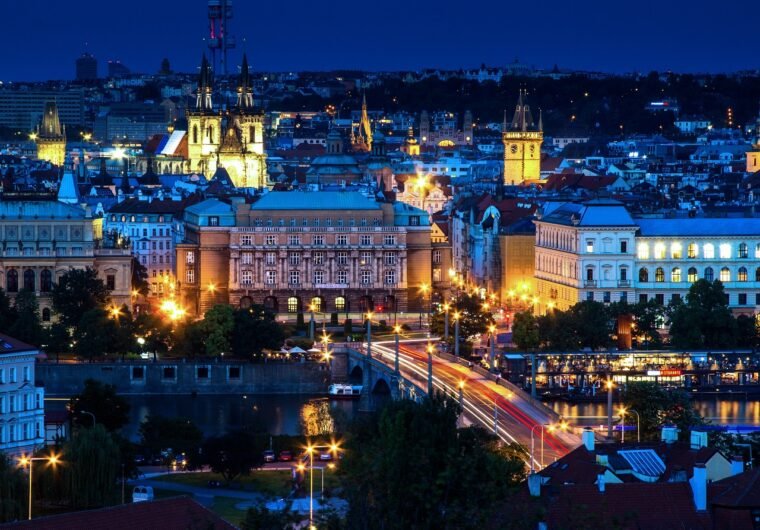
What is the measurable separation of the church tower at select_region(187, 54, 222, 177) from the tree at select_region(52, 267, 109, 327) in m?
56.2

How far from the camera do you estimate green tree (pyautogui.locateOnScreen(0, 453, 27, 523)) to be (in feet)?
142

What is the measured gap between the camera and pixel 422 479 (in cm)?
3216

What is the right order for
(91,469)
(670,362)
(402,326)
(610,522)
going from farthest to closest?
(402,326)
(670,362)
(91,469)
(610,522)

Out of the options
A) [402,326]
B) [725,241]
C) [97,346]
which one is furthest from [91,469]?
[725,241]

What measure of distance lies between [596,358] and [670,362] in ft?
7.32

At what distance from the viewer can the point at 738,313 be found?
3472 inches

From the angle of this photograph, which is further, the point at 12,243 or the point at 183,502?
the point at 12,243

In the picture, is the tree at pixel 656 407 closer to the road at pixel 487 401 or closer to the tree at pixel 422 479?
the road at pixel 487 401

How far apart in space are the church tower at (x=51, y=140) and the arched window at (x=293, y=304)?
299 ft

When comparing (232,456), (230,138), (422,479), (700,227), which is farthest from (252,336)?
(230,138)

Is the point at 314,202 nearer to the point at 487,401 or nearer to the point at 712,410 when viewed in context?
the point at 712,410

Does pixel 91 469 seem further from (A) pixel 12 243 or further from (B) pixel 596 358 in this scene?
(A) pixel 12 243

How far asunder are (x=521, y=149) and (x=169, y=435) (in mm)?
89964

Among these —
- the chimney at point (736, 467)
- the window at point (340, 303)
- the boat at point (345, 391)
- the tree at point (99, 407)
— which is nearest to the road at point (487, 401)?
the boat at point (345, 391)
